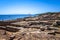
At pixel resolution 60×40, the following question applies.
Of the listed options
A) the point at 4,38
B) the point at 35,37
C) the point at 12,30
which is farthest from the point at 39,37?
the point at 12,30

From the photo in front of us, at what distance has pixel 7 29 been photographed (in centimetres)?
1445

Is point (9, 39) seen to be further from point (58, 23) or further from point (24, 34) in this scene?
point (58, 23)

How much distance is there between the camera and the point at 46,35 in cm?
1015

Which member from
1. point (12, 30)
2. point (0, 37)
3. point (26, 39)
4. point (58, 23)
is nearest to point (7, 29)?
point (12, 30)

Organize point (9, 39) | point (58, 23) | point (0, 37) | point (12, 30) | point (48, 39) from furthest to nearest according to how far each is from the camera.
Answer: point (58, 23) → point (12, 30) → point (0, 37) → point (9, 39) → point (48, 39)

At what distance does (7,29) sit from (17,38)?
4216 millimetres

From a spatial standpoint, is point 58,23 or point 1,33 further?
point 58,23

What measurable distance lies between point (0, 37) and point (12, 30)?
2.37 meters

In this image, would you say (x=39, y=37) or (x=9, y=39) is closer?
(x=39, y=37)

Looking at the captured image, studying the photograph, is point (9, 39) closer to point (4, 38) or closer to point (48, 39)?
point (4, 38)

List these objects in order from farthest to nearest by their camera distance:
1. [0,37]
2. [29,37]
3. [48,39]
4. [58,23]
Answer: [58,23] < [0,37] < [29,37] < [48,39]

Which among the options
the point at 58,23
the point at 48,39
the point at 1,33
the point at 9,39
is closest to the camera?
the point at 48,39

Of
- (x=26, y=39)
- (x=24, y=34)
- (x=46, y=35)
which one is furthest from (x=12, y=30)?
(x=46, y=35)

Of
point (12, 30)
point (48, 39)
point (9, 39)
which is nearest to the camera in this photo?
point (48, 39)
